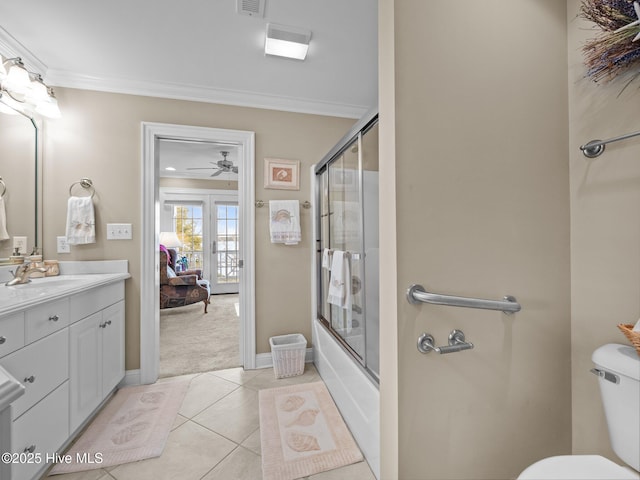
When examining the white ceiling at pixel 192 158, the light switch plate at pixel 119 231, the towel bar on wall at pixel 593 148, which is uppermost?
the white ceiling at pixel 192 158

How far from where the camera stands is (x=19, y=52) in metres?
1.89

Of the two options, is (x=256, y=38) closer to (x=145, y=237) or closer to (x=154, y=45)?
(x=154, y=45)

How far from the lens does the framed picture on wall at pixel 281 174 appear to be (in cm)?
257

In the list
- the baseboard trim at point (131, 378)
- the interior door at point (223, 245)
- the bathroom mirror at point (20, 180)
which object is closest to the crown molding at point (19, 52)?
the bathroom mirror at point (20, 180)

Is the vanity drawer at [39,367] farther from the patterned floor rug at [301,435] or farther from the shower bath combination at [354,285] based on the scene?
the shower bath combination at [354,285]

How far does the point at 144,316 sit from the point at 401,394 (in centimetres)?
213

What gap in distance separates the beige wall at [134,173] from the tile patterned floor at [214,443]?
19.1 inches

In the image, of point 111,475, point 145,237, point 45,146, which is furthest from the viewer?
point 145,237

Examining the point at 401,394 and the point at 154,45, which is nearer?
the point at 401,394

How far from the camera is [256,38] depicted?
185cm

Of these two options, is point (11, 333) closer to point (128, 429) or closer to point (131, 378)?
point (128, 429)

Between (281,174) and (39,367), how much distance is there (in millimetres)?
1993

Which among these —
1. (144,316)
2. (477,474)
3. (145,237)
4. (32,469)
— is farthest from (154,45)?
(477,474)

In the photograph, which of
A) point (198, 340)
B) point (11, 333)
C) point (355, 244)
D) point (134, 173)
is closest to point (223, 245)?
point (198, 340)
